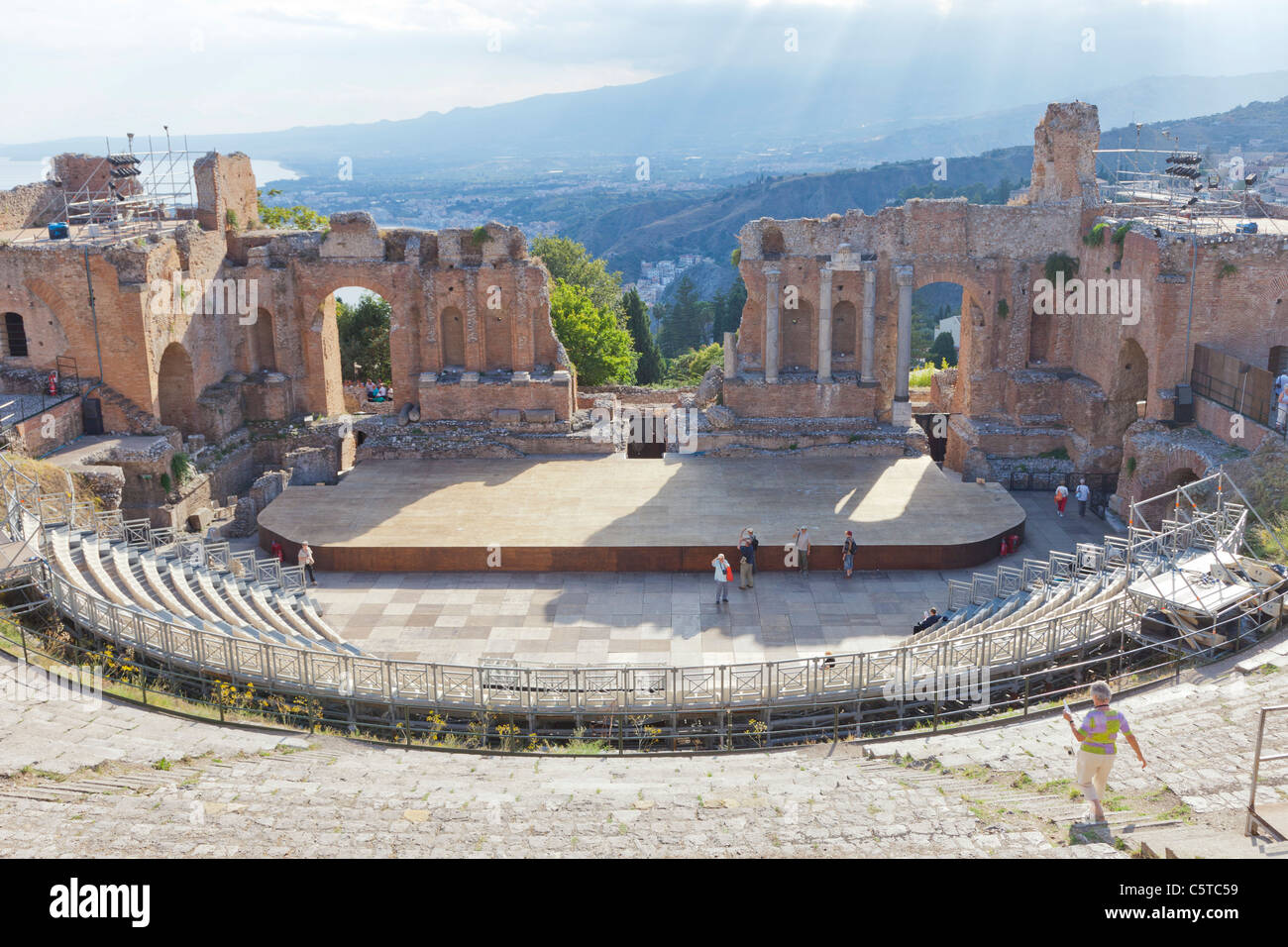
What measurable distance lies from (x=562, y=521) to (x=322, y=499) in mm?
5993

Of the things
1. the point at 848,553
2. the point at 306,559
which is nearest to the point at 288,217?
the point at 306,559

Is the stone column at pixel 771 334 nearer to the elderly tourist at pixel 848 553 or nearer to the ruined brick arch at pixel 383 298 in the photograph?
the elderly tourist at pixel 848 553

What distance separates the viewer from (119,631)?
16359mm

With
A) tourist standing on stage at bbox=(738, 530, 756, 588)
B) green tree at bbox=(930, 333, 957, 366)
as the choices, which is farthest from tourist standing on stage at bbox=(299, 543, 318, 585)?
green tree at bbox=(930, 333, 957, 366)

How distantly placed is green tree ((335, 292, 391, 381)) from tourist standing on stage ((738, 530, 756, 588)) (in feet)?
82.1

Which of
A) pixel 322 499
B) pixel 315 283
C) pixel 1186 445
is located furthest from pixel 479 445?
pixel 1186 445

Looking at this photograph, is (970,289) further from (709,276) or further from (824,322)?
(709,276)

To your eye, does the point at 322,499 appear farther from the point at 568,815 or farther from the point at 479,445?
the point at 568,815

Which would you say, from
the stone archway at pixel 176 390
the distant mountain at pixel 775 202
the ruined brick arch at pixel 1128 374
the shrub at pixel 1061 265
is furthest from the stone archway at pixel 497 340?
the distant mountain at pixel 775 202

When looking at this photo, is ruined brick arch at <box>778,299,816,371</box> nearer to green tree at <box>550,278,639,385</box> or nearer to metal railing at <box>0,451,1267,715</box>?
green tree at <box>550,278,639,385</box>

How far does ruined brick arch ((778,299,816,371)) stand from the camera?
1248 inches

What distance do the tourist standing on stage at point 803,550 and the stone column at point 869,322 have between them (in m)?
8.58

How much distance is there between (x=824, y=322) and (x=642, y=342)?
29.4 metres

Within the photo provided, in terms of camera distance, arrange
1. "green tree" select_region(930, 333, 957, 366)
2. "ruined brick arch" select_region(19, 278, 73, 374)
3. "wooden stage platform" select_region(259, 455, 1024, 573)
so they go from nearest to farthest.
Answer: "wooden stage platform" select_region(259, 455, 1024, 573)
"ruined brick arch" select_region(19, 278, 73, 374)
"green tree" select_region(930, 333, 957, 366)
